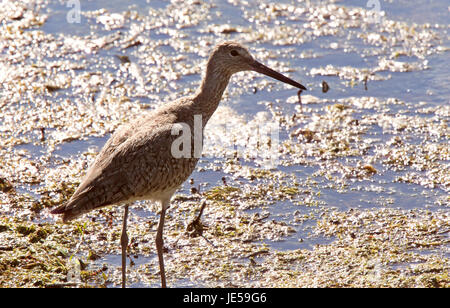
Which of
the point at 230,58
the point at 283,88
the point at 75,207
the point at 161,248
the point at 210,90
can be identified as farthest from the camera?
the point at 283,88

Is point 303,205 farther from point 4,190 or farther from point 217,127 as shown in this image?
point 4,190

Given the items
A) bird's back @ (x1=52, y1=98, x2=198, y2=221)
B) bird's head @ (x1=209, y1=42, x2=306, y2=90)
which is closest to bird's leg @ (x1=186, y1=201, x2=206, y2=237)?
bird's back @ (x1=52, y1=98, x2=198, y2=221)

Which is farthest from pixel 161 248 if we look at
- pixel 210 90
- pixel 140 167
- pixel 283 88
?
pixel 283 88

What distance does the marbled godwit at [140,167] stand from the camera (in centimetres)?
596

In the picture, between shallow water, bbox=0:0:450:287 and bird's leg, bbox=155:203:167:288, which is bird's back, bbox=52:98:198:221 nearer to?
bird's leg, bbox=155:203:167:288

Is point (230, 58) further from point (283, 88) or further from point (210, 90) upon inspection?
point (283, 88)

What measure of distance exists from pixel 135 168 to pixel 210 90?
122cm

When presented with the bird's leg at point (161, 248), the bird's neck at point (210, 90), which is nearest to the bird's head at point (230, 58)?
the bird's neck at point (210, 90)

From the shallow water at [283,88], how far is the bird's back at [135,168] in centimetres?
83

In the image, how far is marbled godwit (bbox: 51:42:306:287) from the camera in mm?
5961

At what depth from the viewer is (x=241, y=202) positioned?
7496 mm

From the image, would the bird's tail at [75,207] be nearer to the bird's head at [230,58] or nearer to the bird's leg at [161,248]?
the bird's leg at [161,248]

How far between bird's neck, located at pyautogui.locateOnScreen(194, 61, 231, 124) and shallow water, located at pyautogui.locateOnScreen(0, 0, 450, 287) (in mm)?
1086

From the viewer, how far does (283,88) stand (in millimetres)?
9648
